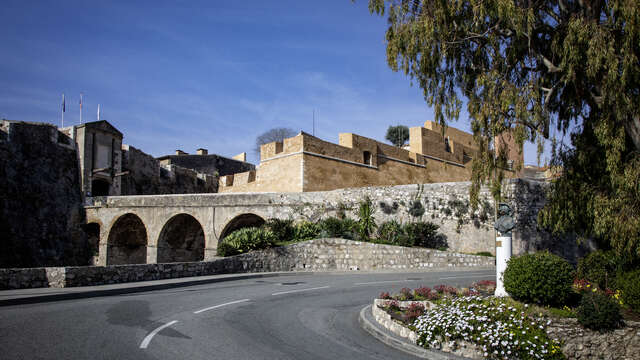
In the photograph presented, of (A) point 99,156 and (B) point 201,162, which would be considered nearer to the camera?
(A) point 99,156

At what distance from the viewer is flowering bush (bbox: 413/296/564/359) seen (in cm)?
687

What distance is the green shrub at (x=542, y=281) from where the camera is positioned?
8.36 metres

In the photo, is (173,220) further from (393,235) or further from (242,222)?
(393,235)

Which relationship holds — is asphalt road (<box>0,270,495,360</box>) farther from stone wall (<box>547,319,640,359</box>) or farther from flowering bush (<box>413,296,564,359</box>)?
stone wall (<box>547,319,640,359</box>)

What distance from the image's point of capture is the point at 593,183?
39.1 feet

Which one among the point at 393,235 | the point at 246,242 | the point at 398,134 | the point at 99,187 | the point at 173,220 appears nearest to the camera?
the point at 246,242

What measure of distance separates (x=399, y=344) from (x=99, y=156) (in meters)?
32.0

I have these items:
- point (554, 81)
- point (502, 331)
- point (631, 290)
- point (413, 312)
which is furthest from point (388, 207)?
point (502, 331)

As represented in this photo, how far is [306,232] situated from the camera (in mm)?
23391

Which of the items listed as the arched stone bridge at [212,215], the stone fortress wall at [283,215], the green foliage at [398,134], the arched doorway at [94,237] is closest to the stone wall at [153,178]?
the arched doorway at [94,237]

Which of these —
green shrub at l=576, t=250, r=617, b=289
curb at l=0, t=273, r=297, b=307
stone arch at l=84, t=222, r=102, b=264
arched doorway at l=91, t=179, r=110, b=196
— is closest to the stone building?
arched doorway at l=91, t=179, r=110, b=196

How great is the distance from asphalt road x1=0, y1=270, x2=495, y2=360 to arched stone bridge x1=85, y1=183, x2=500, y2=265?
12626mm

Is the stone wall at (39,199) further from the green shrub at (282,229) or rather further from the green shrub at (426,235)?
the green shrub at (426,235)

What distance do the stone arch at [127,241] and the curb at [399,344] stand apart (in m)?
26.5
